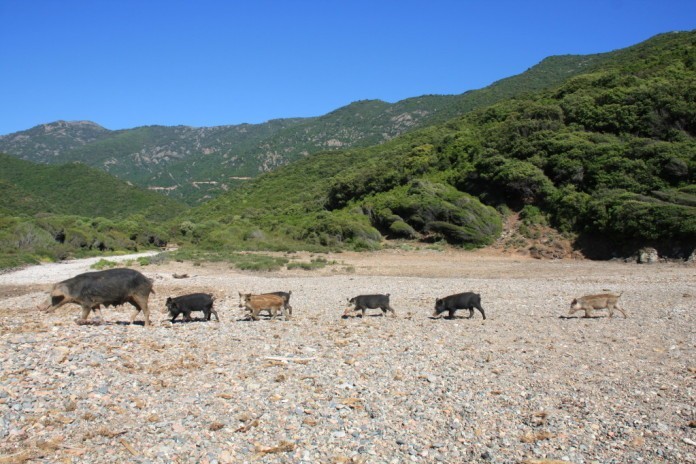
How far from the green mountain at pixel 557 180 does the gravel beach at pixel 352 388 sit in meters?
21.5

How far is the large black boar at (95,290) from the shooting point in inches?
476

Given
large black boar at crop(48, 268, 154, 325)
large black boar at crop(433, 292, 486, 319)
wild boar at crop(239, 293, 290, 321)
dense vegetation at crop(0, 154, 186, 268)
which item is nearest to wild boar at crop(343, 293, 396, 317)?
large black boar at crop(433, 292, 486, 319)

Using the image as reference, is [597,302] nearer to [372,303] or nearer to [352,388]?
[372,303]

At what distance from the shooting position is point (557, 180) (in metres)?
43.3

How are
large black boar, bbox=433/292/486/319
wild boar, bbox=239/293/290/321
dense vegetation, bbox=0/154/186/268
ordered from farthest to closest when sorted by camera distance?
dense vegetation, bbox=0/154/186/268
large black boar, bbox=433/292/486/319
wild boar, bbox=239/293/290/321

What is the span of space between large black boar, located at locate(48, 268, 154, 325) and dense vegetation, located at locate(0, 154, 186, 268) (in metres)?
25.1

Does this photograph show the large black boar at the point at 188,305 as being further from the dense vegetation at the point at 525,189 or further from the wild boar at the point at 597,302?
the dense vegetation at the point at 525,189

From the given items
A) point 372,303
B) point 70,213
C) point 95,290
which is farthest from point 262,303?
point 70,213

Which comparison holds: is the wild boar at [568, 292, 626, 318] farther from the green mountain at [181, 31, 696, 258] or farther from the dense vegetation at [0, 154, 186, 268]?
the dense vegetation at [0, 154, 186, 268]

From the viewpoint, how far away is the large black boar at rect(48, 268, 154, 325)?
12094mm

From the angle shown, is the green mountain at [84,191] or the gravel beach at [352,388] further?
the green mountain at [84,191]

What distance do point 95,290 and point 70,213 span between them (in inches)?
3524

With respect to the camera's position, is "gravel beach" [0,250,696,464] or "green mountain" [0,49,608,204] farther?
"green mountain" [0,49,608,204]

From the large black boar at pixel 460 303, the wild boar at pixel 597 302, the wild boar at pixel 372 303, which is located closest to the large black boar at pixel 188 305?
the wild boar at pixel 372 303
